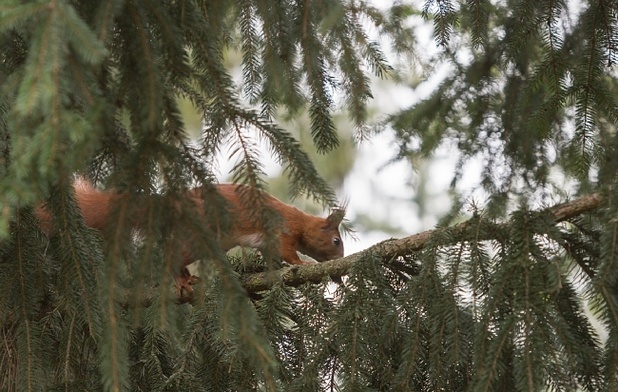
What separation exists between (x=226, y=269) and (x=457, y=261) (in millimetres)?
825

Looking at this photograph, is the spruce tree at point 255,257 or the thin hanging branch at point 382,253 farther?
the thin hanging branch at point 382,253

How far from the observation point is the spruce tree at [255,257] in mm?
1743

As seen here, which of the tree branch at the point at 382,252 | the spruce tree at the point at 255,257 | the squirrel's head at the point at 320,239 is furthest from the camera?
the squirrel's head at the point at 320,239

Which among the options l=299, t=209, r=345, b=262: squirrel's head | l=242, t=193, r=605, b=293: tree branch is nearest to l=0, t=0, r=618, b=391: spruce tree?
l=242, t=193, r=605, b=293: tree branch

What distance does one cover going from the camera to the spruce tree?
1.74m

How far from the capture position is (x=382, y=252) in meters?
2.70

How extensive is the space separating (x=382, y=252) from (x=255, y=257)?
69 cm

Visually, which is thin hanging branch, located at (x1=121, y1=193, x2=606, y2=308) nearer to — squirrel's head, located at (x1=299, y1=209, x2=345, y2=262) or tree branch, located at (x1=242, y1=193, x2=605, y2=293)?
tree branch, located at (x1=242, y1=193, x2=605, y2=293)

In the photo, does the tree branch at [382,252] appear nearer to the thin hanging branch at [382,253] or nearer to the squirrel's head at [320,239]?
the thin hanging branch at [382,253]

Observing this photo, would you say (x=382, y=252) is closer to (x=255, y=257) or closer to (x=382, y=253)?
(x=382, y=253)

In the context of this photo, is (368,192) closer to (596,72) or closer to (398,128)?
(398,128)

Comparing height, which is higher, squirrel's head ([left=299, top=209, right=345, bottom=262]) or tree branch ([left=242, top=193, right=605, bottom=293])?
squirrel's head ([left=299, top=209, right=345, bottom=262])

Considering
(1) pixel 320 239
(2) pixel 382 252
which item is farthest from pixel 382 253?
(1) pixel 320 239

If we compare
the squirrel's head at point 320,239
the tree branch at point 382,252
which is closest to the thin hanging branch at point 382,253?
the tree branch at point 382,252
